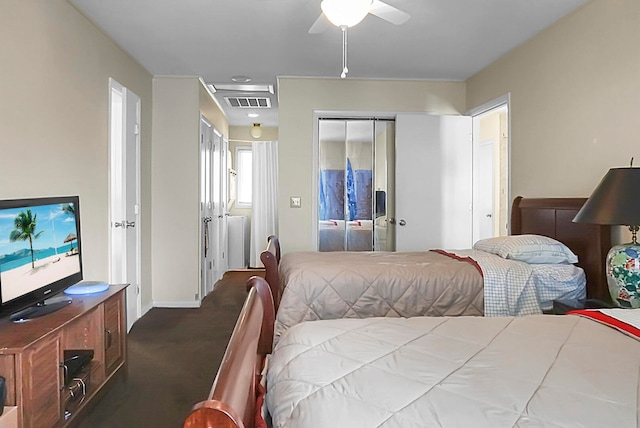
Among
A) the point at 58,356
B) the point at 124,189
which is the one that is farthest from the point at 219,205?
the point at 58,356

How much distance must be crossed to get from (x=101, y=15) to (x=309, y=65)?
71.9 inches

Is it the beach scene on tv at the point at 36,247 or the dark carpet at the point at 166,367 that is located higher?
the beach scene on tv at the point at 36,247

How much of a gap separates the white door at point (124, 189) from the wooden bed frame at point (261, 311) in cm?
149

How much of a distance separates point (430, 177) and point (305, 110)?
1515 mm

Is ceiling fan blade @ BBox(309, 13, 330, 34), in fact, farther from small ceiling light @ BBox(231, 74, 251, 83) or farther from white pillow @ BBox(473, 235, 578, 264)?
small ceiling light @ BBox(231, 74, 251, 83)

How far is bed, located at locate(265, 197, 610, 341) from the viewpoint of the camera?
8.17 ft

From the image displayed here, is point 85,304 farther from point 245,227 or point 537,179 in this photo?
point 245,227

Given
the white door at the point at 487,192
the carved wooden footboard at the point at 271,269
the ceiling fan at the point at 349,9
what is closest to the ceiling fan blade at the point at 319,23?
the ceiling fan at the point at 349,9

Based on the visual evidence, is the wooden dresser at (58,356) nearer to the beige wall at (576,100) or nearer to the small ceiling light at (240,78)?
the small ceiling light at (240,78)

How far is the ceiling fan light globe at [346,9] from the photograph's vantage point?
213 cm

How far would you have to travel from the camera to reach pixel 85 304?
2.33m

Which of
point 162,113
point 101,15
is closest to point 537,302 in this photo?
point 101,15

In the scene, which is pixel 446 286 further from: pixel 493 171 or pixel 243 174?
pixel 243 174

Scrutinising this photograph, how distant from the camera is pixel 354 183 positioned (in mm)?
4672
